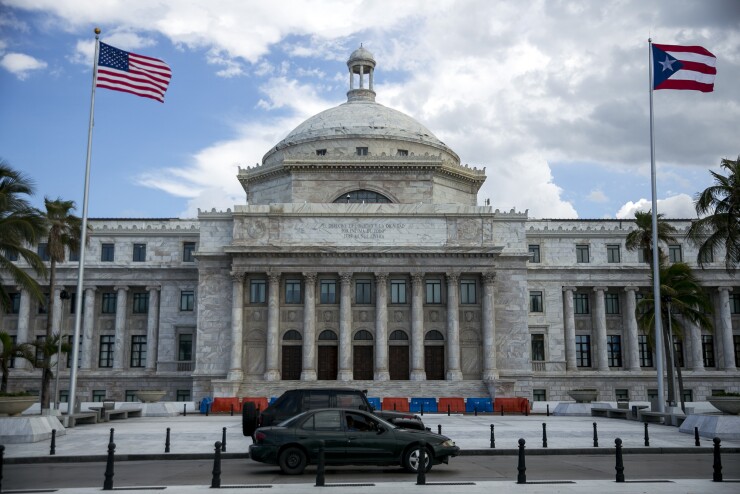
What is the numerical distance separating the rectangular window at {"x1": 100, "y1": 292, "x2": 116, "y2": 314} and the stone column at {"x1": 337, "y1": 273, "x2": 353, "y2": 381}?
833 inches

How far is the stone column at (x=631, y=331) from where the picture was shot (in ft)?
205

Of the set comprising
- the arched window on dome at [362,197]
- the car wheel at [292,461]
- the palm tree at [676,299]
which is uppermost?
the arched window on dome at [362,197]

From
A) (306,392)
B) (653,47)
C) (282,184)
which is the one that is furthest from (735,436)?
(282,184)

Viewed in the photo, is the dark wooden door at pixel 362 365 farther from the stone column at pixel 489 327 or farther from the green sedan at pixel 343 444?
the green sedan at pixel 343 444

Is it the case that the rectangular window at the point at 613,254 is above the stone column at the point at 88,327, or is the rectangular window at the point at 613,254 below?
above

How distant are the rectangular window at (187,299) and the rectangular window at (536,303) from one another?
28084 millimetres

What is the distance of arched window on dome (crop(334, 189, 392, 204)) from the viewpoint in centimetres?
6075

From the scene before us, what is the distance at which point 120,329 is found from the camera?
62.3 metres

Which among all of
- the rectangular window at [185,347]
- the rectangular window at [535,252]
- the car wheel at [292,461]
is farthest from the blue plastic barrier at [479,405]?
the car wheel at [292,461]

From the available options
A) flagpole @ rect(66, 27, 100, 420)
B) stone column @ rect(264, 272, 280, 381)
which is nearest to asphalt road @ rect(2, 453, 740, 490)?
flagpole @ rect(66, 27, 100, 420)

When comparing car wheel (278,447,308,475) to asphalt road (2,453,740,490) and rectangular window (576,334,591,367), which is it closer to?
asphalt road (2,453,740,490)

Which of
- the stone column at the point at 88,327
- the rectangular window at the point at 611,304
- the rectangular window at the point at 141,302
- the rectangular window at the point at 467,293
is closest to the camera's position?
the rectangular window at the point at 467,293

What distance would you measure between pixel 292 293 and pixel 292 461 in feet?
125

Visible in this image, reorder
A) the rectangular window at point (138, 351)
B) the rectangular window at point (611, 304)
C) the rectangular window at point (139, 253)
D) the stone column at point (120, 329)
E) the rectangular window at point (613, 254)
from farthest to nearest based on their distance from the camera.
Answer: the rectangular window at point (611, 304) < the rectangular window at point (613, 254) < the rectangular window at point (139, 253) < the rectangular window at point (138, 351) < the stone column at point (120, 329)
